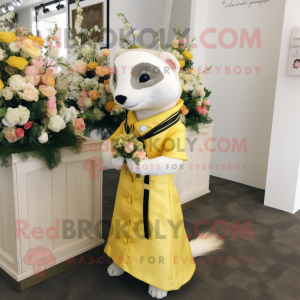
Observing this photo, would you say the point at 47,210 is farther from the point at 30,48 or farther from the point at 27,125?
the point at 30,48

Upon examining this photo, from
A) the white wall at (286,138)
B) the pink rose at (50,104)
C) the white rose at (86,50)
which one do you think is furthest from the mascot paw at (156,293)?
the white wall at (286,138)

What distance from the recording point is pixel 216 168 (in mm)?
3799

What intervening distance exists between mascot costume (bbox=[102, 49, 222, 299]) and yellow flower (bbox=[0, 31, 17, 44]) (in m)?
0.47

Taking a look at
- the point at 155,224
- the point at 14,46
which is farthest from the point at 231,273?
the point at 14,46

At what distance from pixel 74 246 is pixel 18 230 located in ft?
1.30

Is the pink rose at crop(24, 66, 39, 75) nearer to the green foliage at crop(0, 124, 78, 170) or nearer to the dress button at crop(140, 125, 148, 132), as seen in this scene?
the green foliage at crop(0, 124, 78, 170)

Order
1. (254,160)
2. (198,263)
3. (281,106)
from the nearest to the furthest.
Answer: (198,263) → (281,106) → (254,160)

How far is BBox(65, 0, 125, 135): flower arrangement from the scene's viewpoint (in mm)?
Result: 2100

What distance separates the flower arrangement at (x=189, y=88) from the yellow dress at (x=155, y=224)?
0.94m

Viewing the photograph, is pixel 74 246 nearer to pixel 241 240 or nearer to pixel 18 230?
pixel 18 230

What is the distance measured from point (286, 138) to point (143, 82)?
1779 millimetres

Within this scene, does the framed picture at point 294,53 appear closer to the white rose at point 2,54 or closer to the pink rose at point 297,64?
the pink rose at point 297,64

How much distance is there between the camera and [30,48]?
4.65ft

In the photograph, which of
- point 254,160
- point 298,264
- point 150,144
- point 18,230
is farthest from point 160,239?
point 254,160
